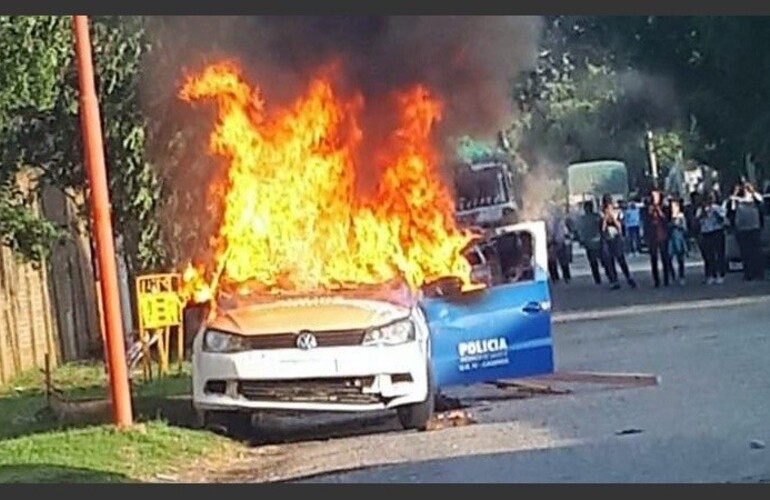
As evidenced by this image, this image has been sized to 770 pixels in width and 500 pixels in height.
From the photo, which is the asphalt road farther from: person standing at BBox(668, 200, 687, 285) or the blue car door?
person standing at BBox(668, 200, 687, 285)

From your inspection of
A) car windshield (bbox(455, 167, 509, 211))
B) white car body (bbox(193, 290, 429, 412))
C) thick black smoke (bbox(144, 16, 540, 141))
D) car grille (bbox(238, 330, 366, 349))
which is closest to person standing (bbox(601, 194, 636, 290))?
car windshield (bbox(455, 167, 509, 211))

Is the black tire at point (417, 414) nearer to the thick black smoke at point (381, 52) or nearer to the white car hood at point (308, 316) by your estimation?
the white car hood at point (308, 316)

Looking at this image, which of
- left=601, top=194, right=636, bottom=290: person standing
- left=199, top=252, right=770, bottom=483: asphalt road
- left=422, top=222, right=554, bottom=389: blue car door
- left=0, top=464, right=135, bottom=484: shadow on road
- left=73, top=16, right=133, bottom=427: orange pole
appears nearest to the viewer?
left=199, top=252, right=770, bottom=483: asphalt road

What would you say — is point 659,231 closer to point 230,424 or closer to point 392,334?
point 392,334

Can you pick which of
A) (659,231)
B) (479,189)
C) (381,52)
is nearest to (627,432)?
(479,189)

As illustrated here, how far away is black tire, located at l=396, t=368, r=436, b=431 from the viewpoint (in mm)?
12656

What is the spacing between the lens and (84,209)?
14.3 metres

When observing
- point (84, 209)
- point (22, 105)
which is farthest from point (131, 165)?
point (22, 105)

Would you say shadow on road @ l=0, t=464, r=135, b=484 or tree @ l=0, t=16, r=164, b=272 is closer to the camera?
shadow on road @ l=0, t=464, r=135, b=484

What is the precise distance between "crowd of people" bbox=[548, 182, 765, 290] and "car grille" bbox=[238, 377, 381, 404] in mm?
3261

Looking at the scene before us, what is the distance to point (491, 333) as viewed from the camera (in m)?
13.1

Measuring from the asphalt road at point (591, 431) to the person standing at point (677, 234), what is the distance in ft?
4.05

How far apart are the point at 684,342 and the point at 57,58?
5540 millimetres

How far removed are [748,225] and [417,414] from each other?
6.14 m
